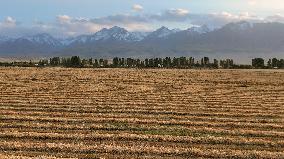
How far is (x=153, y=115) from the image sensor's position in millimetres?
37594

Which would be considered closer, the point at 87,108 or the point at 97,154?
the point at 97,154

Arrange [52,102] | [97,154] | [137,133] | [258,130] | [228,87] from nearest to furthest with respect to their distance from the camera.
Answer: [97,154], [137,133], [258,130], [52,102], [228,87]

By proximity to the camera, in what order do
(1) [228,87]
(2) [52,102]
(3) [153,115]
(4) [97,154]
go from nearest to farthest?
(4) [97,154], (3) [153,115], (2) [52,102], (1) [228,87]

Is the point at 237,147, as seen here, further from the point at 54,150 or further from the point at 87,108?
the point at 87,108

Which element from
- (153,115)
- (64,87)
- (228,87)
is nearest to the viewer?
(153,115)

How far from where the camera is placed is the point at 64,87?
62.5 meters

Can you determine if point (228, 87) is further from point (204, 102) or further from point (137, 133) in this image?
point (137, 133)

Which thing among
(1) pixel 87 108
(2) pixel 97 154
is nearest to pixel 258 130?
(2) pixel 97 154

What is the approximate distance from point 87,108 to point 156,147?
643 inches

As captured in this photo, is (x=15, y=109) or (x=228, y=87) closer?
(x=15, y=109)

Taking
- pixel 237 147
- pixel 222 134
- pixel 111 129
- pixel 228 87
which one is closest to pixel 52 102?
pixel 111 129

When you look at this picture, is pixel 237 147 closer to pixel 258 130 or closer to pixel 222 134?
pixel 222 134

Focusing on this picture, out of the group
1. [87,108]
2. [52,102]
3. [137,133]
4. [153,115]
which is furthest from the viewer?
[52,102]

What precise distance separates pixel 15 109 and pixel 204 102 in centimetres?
1747
